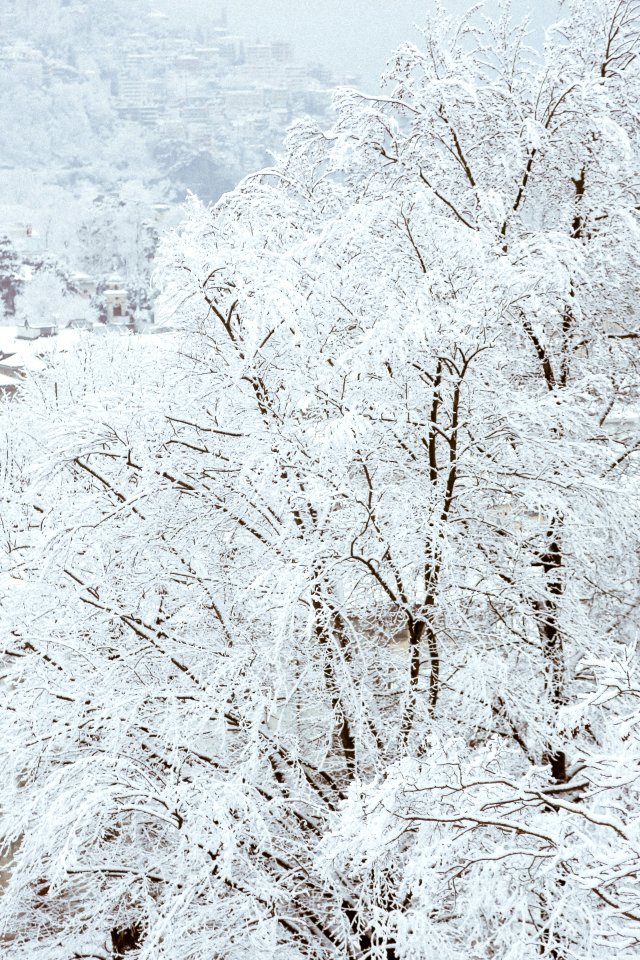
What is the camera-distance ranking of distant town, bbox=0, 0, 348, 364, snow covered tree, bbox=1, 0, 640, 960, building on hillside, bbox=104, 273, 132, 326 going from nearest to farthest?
snow covered tree, bbox=1, 0, 640, 960, building on hillside, bbox=104, 273, 132, 326, distant town, bbox=0, 0, 348, 364

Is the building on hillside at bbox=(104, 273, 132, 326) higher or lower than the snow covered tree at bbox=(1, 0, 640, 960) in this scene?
lower

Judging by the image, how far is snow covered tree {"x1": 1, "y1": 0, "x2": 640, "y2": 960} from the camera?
Result: 407 centimetres

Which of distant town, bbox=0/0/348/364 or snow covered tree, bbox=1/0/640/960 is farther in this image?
distant town, bbox=0/0/348/364

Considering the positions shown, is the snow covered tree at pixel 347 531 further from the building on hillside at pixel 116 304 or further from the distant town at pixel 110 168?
the building on hillside at pixel 116 304

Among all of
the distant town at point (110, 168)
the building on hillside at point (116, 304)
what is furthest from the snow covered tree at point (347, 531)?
the building on hillside at point (116, 304)

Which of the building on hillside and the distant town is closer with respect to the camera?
the building on hillside

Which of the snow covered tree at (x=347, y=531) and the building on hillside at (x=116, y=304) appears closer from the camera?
the snow covered tree at (x=347, y=531)

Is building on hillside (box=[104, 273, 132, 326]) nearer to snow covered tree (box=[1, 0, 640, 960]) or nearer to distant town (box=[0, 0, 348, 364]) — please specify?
distant town (box=[0, 0, 348, 364])

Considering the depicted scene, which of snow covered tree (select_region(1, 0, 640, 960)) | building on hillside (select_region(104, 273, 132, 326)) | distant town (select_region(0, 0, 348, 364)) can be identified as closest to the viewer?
snow covered tree (select_region(1, 0, 640, 960))

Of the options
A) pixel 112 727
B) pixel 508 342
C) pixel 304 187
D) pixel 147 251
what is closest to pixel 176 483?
pixel 112 727

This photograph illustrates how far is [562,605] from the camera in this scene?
4.72m

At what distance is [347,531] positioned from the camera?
4277 mm

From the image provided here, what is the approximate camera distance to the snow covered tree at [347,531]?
13.3ft

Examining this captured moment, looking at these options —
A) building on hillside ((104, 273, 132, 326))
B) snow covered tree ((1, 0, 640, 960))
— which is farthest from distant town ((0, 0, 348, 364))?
snow covered tree ((1, 0, 640, 960))
